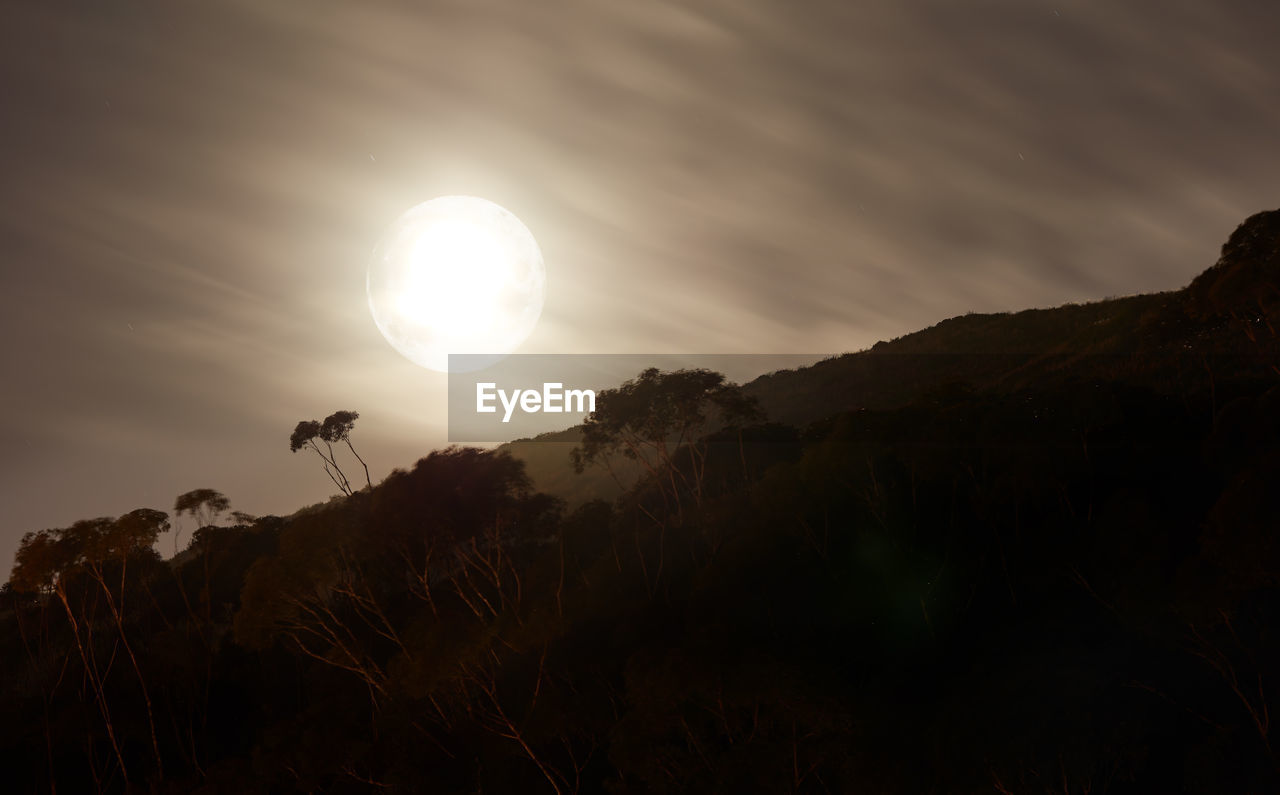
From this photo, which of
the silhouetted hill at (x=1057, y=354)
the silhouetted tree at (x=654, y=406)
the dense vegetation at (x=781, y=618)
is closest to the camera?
the dense vegetation at (x=781, y=618)

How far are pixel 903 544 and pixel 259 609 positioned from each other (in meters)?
32.0

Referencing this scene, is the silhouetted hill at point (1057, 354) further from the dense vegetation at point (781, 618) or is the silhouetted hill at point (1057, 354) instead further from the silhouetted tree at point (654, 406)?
the silhouetted tree at point (654, 406)

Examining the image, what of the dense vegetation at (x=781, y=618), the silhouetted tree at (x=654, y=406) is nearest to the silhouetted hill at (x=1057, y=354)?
the dense vegetation at (x=781, y=618)

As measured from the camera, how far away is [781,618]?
37.7 m

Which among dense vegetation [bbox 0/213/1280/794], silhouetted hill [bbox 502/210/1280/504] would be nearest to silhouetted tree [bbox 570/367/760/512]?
dense vegetation [bbox 0/213/1280/794]

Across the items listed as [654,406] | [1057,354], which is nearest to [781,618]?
[654,406]

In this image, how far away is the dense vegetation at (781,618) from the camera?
28266mm

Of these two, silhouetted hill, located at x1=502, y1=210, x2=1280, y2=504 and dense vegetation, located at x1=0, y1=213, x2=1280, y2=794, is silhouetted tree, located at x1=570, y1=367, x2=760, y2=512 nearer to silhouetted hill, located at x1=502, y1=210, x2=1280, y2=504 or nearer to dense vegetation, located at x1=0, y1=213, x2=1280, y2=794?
dense vegetation, located at x1=0, y1=213, x2=1280, y2=794

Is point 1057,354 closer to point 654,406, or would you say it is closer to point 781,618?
point 654,406

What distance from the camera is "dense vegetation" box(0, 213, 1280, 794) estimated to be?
28.3m

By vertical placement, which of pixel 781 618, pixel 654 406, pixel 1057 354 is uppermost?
pixel 1057 354

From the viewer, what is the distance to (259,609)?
43438mm

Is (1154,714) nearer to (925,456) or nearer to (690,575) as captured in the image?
(925,456)

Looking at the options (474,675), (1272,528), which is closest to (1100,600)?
(1272,528)
